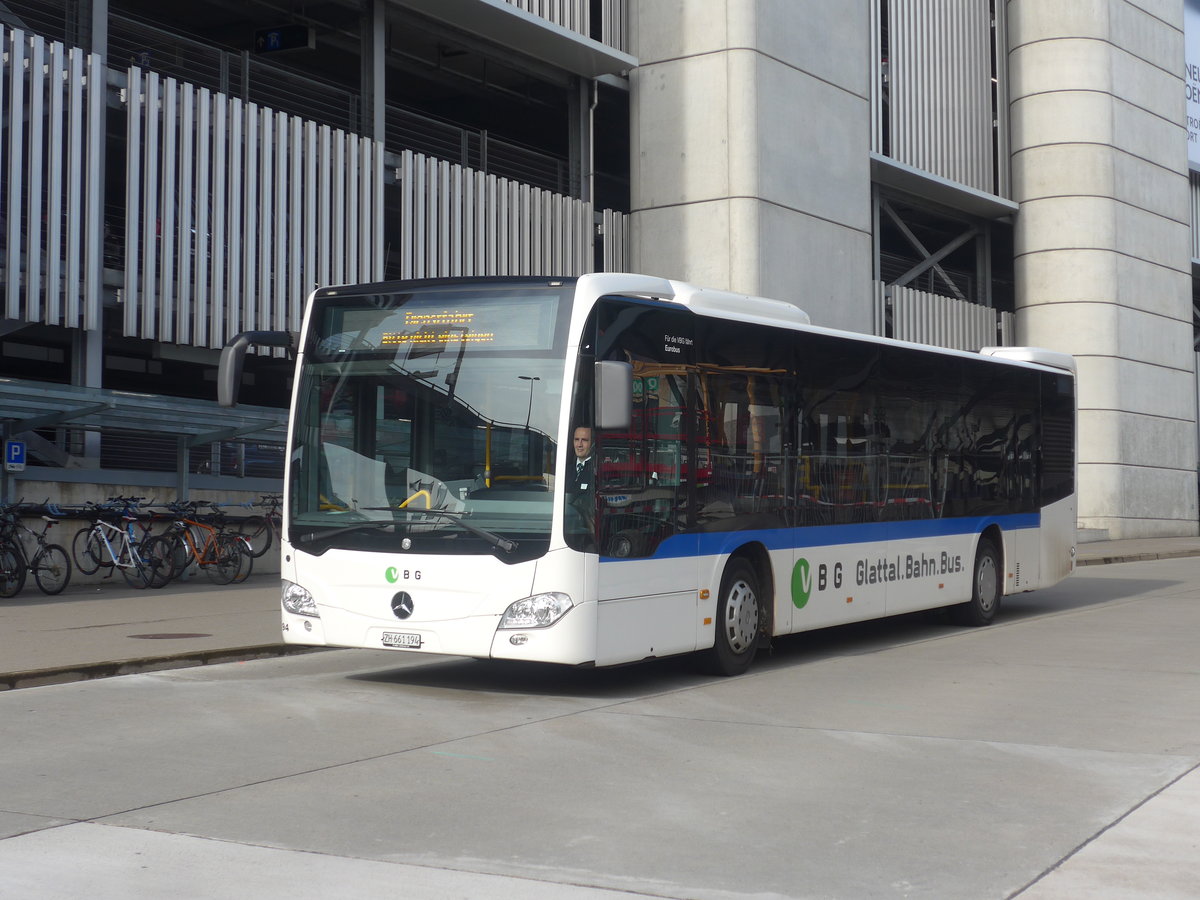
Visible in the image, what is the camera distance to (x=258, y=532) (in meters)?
22.0

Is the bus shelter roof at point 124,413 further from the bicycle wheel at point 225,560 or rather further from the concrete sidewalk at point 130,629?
the concrete sidewalk at point 130,629

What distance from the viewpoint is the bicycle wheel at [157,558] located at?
1934 centimetres

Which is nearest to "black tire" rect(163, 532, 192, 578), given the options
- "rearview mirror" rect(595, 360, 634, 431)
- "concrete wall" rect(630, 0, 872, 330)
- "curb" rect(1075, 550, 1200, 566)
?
"rearview mirror" rect(595, 360, 634, 431)

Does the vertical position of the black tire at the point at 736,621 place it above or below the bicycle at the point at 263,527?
below

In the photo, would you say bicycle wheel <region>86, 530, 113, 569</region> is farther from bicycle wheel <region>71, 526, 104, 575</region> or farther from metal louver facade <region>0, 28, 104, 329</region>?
metal louver facade <region>0, 28, 104, 329</region>

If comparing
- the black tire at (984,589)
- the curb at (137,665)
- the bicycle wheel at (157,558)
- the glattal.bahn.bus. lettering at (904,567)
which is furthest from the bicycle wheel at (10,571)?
the black tire at (984,589)

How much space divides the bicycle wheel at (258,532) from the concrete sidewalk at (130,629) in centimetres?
99

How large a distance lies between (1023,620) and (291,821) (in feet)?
40.8

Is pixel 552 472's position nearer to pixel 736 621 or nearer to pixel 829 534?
pixel 736 621

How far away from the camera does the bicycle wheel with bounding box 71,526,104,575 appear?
61.9 ft

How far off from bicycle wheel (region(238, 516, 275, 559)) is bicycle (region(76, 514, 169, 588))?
7.44ft

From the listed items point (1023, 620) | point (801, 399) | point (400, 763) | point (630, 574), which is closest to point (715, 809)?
point (400, 763)

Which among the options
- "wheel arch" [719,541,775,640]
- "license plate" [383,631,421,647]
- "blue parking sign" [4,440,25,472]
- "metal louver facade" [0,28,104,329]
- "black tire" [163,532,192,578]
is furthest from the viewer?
"black tire" [163,532,192,578]

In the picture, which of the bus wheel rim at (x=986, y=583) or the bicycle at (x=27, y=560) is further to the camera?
the bicycle at (x=27, y=560)
